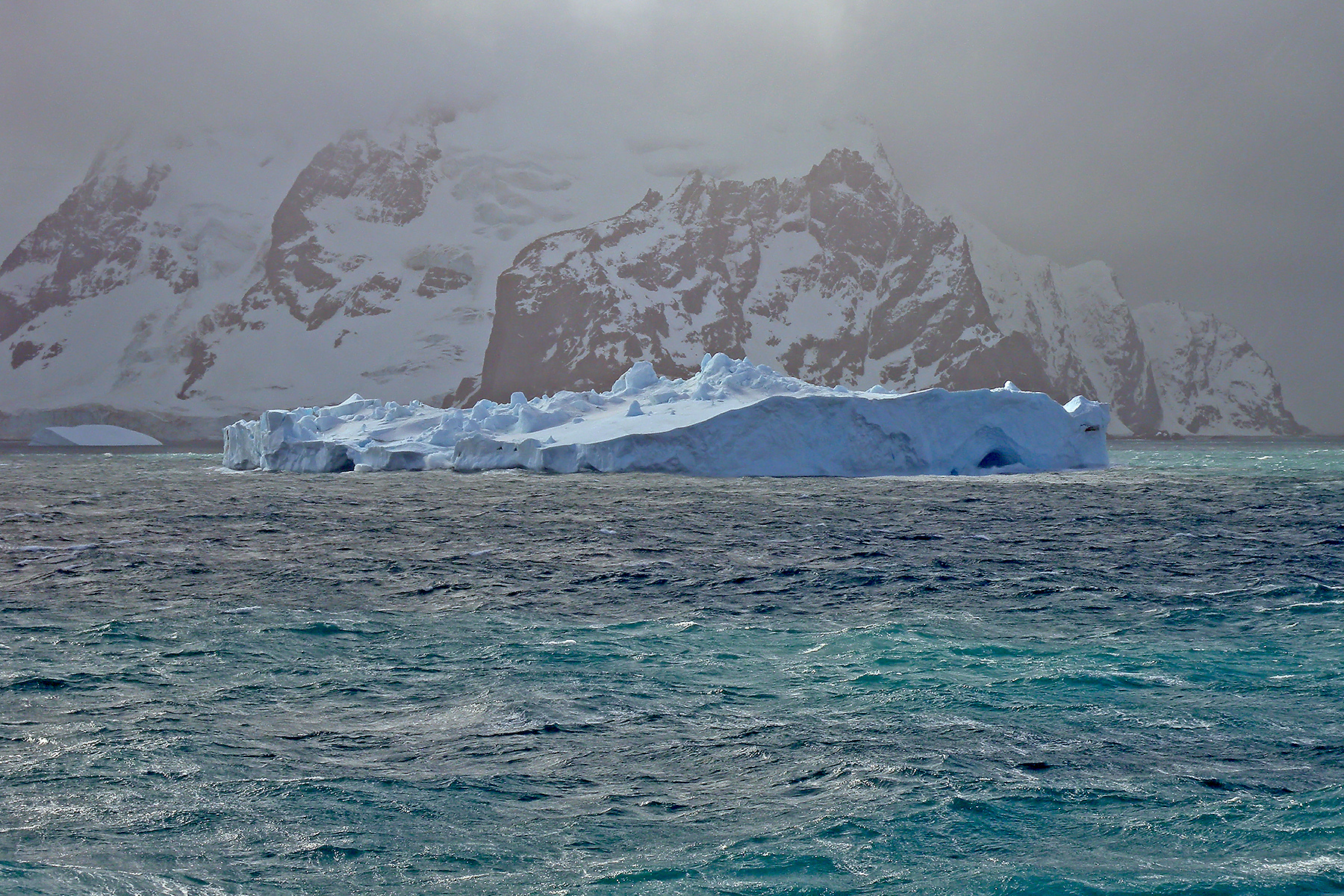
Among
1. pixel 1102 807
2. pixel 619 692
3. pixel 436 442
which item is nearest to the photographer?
pixel 1102 807

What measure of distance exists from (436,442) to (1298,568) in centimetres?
4172

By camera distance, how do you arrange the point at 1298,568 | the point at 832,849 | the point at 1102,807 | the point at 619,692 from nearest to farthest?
the point at 832,849 < the point at 1102,807 < the point at 619,692 < the point at 1298,568

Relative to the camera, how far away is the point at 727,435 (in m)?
44.0

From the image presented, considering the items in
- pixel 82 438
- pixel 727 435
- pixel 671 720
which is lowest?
pixel 671 720

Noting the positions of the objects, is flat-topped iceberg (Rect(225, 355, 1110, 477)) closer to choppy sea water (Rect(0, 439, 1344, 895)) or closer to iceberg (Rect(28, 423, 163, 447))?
choppy sea water (Rect(0, 439, 1344, 895))

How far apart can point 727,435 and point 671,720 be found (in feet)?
115

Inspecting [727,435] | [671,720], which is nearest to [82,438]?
[727,435]

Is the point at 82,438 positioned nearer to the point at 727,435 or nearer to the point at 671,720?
the point at 727,435

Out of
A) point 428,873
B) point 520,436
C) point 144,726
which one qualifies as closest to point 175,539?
point 144,726

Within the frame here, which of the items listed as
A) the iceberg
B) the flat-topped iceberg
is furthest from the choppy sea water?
the iceberg

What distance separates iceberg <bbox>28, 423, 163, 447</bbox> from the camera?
415 feet

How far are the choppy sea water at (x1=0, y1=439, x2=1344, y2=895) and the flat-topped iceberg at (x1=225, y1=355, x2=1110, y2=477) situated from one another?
24096mm

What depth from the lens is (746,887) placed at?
19.5ft

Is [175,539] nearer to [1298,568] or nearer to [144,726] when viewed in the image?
[144,726]
